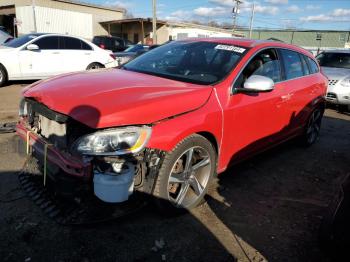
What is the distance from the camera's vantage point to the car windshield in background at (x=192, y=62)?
3629mm

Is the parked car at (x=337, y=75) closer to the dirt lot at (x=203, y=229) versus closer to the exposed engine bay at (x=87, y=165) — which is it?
the dirt lot at (x=203, y=229)

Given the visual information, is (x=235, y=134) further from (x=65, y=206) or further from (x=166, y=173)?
(x=65, y=206)

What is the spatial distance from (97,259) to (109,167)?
712mm

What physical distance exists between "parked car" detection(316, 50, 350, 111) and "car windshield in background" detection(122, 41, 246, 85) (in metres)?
6.46

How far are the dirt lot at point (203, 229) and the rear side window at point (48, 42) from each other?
6.35 metres

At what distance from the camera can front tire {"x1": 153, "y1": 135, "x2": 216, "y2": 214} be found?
2.88 meters

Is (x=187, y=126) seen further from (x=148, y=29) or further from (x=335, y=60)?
(x=148, y=29)

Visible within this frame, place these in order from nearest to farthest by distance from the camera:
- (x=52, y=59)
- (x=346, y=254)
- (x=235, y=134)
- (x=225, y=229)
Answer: (x=346, y=254)
(x=225, y=229)
(x=235, y=134)
(x=52, y=59)

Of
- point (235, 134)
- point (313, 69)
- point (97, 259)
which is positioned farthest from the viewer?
point (313, 69)

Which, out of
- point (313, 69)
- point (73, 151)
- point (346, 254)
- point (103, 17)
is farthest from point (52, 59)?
point (103, 17)

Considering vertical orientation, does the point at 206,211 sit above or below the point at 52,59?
below

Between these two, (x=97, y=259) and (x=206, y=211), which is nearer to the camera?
(x=97, y=259)

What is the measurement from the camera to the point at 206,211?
3383 millimetres

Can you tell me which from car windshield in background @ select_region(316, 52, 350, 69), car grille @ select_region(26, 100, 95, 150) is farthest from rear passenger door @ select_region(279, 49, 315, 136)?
car windshield in background @ select_region(316, 52, 350, 69)
